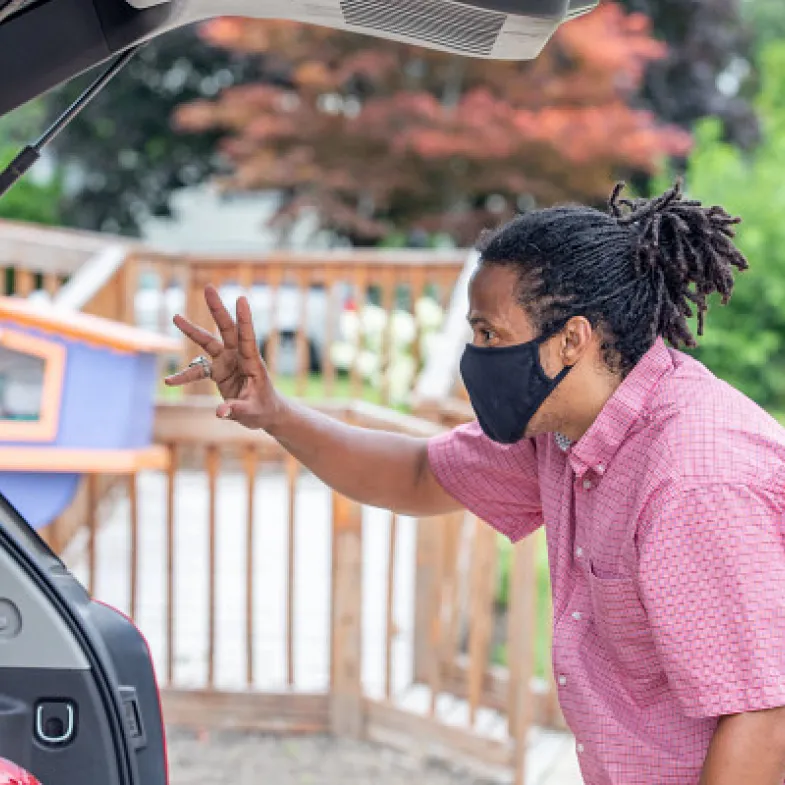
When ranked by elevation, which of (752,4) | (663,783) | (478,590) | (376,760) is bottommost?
(376,760)

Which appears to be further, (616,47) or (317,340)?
(317,340)

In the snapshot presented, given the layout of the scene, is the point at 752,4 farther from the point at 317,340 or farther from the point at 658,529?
the point at 658,529

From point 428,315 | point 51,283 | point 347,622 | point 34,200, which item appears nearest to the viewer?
point 347,622

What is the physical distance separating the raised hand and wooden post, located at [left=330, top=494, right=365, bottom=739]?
7.04 feet

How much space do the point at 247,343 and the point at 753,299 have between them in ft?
26.1

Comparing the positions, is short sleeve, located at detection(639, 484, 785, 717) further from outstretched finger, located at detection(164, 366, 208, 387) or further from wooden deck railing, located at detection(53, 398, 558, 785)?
wooden deck railing, located at detection(53, 398, 558, 785)

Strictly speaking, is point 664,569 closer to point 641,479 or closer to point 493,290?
point 641,479

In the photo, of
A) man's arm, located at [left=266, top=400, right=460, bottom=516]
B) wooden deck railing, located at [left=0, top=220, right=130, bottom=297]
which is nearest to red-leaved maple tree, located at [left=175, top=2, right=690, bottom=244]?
wooden deck railing, located at [left=0, top=220, right=130, bottom=297]

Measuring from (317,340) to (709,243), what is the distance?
44.6 feet

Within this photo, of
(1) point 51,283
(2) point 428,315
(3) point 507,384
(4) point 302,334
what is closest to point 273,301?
(4) point 302,334

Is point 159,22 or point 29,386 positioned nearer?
point 159,22

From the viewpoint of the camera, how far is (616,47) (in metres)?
11.6

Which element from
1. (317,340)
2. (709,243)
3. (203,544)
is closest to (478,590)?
(709,243)

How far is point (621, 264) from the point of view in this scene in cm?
192
